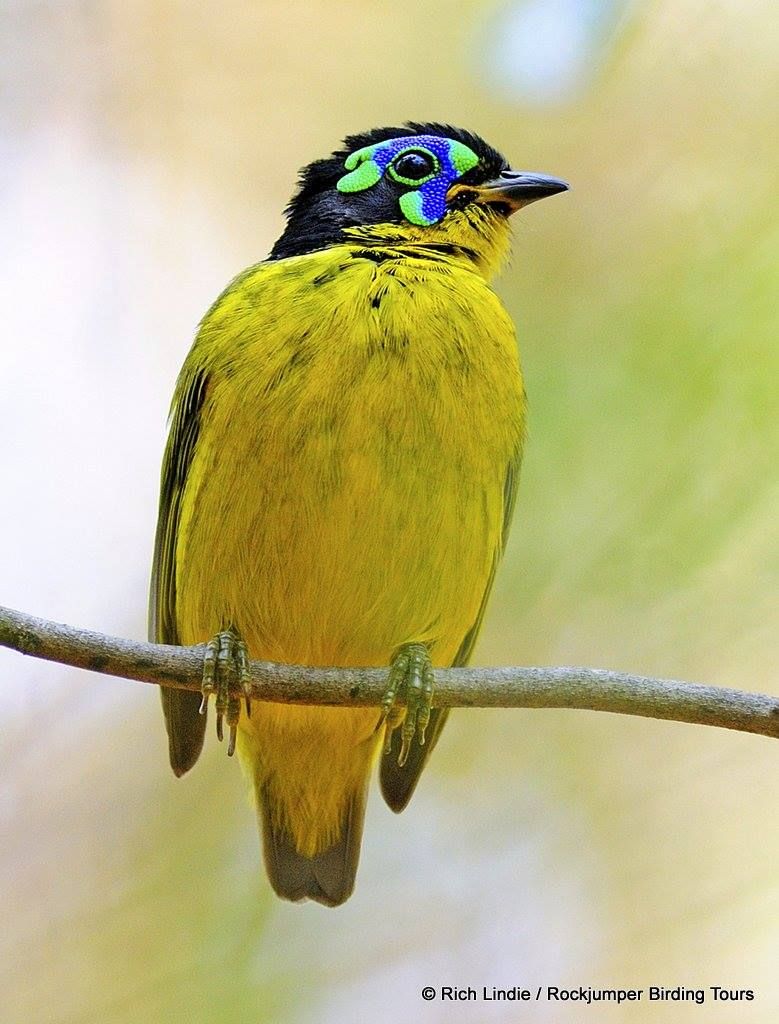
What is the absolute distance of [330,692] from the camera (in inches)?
142

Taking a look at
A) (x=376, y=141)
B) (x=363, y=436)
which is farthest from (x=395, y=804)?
(x=376, y=141)

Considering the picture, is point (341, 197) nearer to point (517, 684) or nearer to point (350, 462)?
point (350, 462)

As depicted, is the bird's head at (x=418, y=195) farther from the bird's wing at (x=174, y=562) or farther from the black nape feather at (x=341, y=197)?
the bird's wing at (x=174, y=562)

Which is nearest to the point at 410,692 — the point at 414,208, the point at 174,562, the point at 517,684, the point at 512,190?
the point at 517,684

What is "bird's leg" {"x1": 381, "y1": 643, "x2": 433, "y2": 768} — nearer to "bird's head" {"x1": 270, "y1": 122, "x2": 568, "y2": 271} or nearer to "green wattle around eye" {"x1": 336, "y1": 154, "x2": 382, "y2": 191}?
"bird's head" {"x1": 270, "y1": 122, "x2": 568, "y2": 271}

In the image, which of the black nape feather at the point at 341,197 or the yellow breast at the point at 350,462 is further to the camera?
the black nape feather at the point at 341,197

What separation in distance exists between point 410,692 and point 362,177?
6.99 feet

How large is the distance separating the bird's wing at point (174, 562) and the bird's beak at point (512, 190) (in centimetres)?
128

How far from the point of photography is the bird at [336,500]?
3.98m

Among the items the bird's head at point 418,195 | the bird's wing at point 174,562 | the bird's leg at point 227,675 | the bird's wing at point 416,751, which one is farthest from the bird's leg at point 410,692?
the bird's head at point 418,195

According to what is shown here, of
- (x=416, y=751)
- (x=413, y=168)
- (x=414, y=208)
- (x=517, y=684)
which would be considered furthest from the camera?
(x=413, y=168)

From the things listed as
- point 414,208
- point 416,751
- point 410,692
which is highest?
point 414,208

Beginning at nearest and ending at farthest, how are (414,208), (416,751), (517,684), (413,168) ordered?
(517,684) < (416,751) < (414,208) < (413,168)

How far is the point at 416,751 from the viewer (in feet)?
15.4
